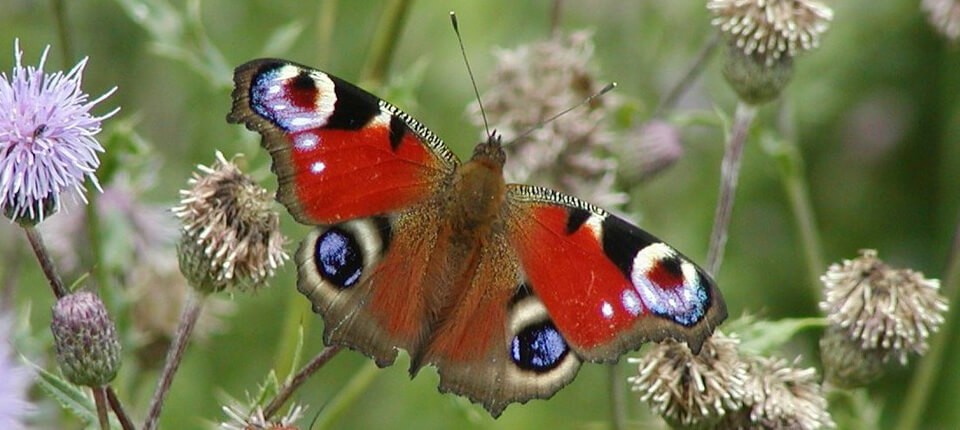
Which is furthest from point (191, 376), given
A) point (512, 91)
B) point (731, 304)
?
point (731, 304)

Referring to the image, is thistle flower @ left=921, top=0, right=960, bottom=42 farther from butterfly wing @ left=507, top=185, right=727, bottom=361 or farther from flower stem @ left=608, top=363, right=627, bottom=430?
butterfly wing @ left=507, top=185, right=727, bottom=361

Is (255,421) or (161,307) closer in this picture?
(255,421)

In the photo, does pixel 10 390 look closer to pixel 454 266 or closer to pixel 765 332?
pixel 454 266

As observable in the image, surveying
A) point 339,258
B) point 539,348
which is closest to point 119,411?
point 339,258

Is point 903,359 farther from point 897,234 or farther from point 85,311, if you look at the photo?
point 897,234

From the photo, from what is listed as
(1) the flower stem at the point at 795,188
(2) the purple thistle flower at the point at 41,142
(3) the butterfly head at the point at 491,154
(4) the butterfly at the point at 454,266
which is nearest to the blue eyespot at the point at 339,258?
(4) the butterfly at the point at 454,266
